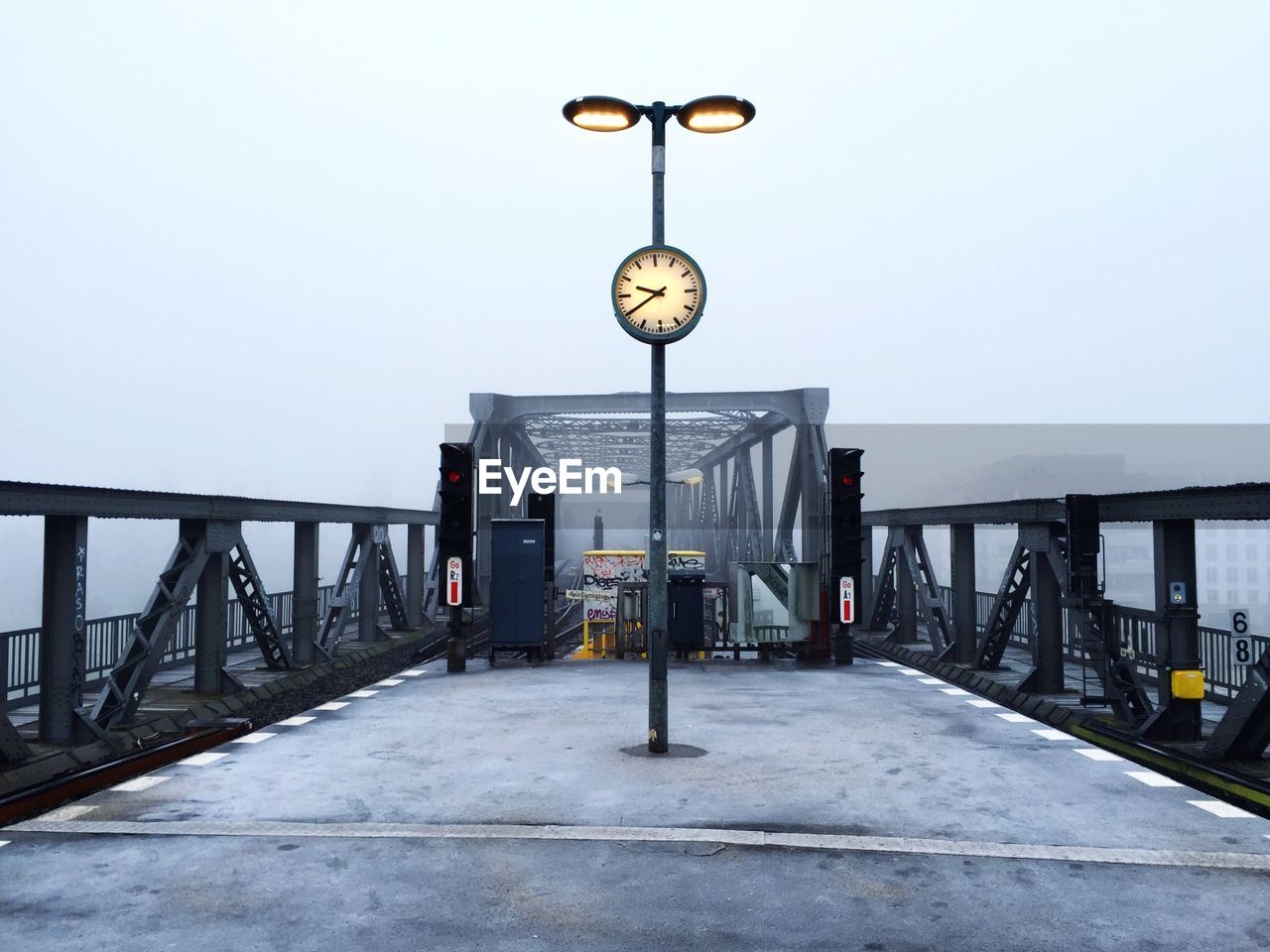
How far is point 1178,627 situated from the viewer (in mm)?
10984

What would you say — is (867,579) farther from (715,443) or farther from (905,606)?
(715,443)

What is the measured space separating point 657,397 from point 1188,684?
6550 mm

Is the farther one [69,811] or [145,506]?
[145,506]

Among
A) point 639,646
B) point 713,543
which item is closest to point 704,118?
point 639,646

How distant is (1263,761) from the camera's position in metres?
10.0

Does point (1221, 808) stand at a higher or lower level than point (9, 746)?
lower

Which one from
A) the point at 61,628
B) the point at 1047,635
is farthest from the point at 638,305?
the point at 1047,635

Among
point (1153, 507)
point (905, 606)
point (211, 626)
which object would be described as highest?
point (1153, 507)

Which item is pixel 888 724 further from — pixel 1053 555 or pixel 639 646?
pixel 639 646

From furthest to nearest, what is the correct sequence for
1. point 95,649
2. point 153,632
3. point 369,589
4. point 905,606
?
point 369,589 < point 905,606 < point 95,649 < point 153,632

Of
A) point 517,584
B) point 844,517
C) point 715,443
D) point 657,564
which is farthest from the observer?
point 715,443

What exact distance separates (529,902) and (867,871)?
221cm

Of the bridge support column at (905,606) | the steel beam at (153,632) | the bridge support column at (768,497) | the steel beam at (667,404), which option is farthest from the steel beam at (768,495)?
the steel beam at (153,632)

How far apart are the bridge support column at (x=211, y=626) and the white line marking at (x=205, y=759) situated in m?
5.29
